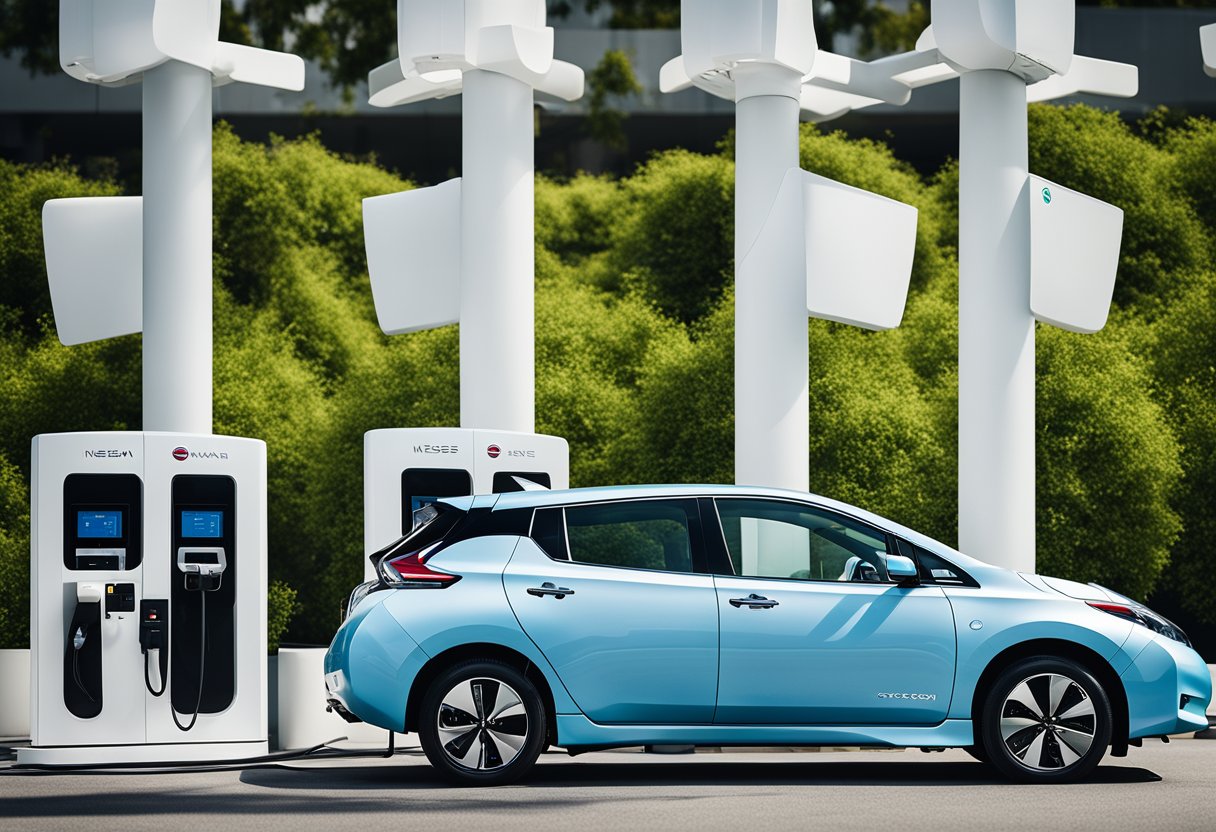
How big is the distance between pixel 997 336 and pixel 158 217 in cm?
632

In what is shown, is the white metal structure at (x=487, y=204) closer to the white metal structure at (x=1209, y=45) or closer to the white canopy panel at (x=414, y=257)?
the white canopy panel at (x=414, y=257)

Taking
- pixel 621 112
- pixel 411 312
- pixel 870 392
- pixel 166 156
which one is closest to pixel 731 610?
pixel 411 312

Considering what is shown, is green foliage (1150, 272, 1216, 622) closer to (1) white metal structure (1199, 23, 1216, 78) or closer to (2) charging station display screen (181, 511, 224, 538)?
(1) white metal structure (1199, 23, 1216, 78)

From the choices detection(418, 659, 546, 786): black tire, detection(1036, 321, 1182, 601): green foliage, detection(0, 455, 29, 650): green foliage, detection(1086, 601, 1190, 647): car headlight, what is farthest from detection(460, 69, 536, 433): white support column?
detection(0, 455, 29, 650): green foliage

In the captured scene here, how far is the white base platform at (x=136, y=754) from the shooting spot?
31.9ft

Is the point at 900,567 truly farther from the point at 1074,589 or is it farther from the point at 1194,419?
the point at 1194,419

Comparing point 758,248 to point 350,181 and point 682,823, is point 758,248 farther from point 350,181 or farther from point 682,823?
point 350,181

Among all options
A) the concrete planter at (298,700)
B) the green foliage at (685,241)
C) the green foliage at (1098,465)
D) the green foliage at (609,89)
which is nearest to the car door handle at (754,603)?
the concrete planter at (298,700)

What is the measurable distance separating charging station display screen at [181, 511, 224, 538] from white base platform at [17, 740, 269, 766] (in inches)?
50.4

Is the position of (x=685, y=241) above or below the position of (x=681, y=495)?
above

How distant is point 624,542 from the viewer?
338 inches

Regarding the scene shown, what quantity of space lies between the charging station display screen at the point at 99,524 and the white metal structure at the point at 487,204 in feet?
10.3

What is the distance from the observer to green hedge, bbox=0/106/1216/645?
21.3 meters

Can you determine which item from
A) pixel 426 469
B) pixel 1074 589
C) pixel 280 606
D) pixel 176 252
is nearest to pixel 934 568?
pixel 1074 589
